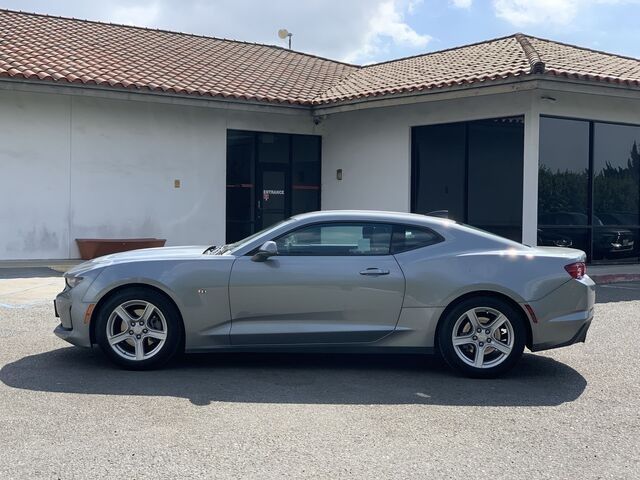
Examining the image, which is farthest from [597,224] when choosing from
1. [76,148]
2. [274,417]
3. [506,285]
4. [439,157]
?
[274,417]

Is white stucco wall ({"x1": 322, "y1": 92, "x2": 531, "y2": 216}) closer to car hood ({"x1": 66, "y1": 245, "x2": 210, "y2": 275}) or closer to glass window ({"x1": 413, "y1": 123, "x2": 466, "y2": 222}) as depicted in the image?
glass window ({"x1": 413, "y1": 123, "x2": 466, "y2": 222})

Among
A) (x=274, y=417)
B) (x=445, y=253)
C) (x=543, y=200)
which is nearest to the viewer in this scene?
(x=274, y=417)

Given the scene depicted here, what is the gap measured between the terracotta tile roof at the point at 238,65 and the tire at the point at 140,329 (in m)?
8.48

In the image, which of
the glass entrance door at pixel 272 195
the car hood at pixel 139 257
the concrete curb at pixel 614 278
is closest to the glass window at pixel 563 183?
the concrete curb at pixel 614 278

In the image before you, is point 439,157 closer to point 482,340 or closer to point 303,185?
point 303,185

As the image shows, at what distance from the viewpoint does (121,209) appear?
601 inches

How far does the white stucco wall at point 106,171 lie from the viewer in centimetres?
1417

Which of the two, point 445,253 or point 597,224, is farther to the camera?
point 597,224

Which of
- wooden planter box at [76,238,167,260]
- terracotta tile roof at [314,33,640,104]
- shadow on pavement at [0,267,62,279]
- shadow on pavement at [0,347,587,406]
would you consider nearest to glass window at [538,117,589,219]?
terracotta tile roof at [314,33,640,104]

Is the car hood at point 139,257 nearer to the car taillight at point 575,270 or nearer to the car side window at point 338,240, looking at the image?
the car side window at point 338,240

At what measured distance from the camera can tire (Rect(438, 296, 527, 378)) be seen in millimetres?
6246

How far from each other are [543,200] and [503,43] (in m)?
4.70

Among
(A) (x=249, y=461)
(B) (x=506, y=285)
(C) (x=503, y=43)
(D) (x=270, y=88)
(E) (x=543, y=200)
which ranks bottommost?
(A) (x=249, y=461)

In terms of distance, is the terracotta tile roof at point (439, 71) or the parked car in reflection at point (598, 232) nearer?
the terracotta tile roof at point (439, 71)
